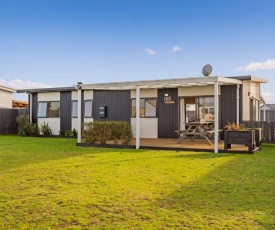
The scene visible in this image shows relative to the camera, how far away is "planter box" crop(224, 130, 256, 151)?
30.0 feet

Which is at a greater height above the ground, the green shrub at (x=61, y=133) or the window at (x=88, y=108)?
the window at (x=88, y=108)

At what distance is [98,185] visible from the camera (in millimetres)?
5098

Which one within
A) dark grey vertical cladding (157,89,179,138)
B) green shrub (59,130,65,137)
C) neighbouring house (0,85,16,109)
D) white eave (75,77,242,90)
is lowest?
green shrub (59,130,65,137)

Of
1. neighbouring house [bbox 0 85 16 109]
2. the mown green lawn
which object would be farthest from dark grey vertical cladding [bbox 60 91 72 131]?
the mown green lawn

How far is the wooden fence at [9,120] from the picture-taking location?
1941cm

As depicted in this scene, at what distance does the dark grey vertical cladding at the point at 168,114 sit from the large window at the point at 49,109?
619cm

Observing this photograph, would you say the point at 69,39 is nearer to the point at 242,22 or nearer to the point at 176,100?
the point at 176,100

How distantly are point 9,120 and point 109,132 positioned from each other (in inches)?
440

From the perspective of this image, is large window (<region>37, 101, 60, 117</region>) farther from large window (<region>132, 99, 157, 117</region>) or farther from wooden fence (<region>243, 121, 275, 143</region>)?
wooden fence (<region>243, 121, 275, 143</region>)

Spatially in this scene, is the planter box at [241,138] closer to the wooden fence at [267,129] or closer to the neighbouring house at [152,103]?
the neighbouring house at [152,103]

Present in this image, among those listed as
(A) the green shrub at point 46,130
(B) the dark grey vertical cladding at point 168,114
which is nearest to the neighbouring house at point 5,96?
(A) the green shrub at point 46,130

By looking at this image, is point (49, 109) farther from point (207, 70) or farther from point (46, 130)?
point (207, 70)

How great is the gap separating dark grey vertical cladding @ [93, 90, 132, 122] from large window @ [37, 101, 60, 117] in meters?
2.52

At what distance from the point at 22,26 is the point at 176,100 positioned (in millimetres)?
8407
